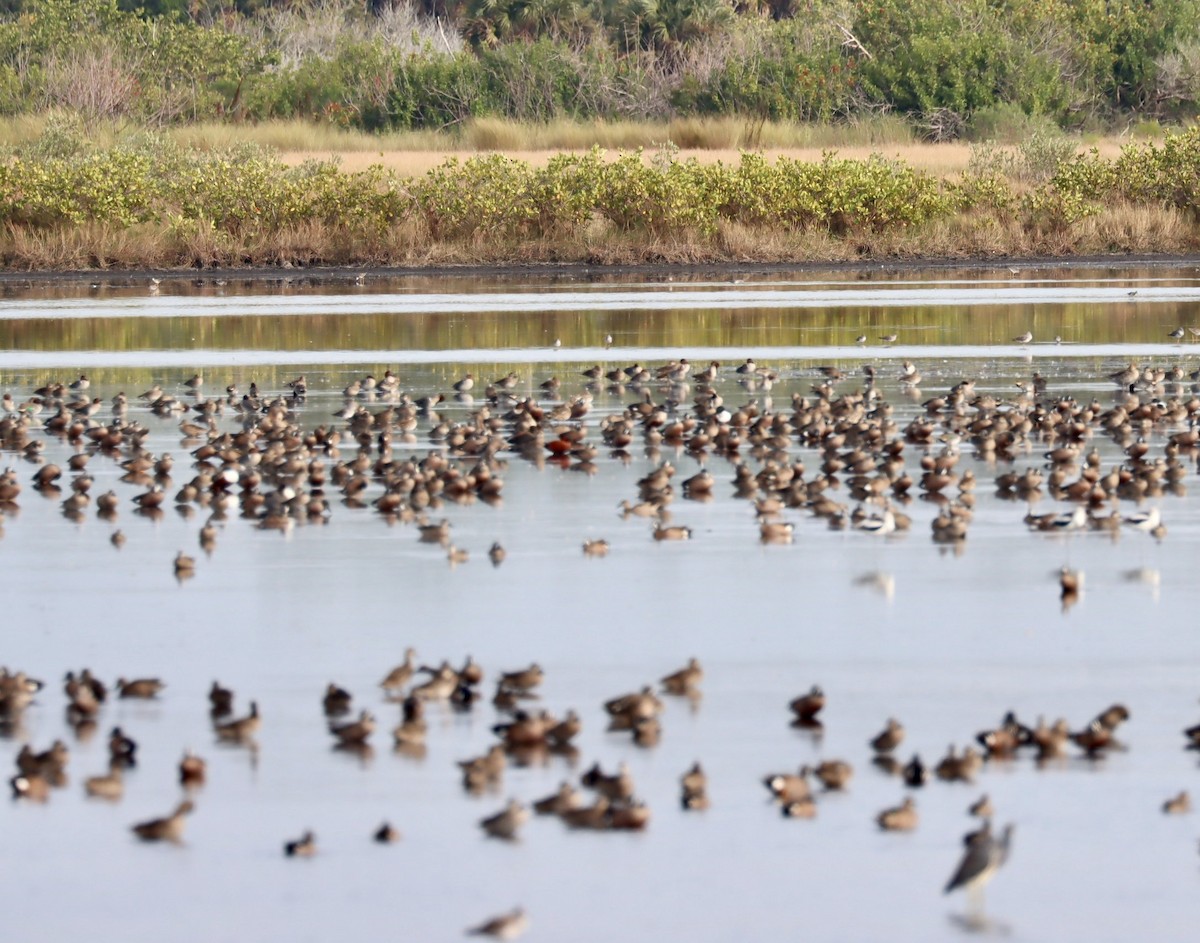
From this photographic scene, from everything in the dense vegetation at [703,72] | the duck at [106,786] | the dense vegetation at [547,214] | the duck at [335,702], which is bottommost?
the duck at [106,786]

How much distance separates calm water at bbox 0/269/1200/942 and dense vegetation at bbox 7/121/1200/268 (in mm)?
24235

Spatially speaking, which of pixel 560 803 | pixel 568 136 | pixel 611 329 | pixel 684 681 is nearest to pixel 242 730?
pixel 560 803

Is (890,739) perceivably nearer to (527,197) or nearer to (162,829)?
(162,829)

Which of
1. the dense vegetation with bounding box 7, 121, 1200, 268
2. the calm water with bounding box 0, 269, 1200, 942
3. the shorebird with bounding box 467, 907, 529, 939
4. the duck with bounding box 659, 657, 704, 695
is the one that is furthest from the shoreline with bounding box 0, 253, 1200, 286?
the shorebird with bounding box 467, 907, 529, 939

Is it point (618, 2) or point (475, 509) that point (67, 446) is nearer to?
point (475, 509)

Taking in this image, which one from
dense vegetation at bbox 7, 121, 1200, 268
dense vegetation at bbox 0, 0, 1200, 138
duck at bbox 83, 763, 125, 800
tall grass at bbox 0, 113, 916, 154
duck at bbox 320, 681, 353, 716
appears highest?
dense vegetation at bbox 0, 0, 1200, 138

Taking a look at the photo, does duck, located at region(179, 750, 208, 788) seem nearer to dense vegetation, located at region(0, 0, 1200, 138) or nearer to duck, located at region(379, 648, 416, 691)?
duck, located at region(379, 648, 416, 691)

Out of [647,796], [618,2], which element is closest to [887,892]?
[647,796]

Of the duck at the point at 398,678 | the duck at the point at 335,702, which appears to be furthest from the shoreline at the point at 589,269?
the duck at the point at 335,702

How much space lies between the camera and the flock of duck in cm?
902

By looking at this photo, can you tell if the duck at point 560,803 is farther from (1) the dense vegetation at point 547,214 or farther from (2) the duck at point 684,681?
(1) the dense vegetation at point 547,214

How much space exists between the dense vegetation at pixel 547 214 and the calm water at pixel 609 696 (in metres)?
24.2

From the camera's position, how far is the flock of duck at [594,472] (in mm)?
9023

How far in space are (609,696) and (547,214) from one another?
115ft
